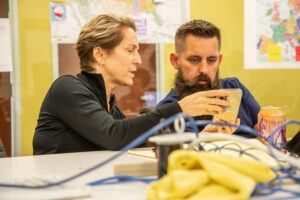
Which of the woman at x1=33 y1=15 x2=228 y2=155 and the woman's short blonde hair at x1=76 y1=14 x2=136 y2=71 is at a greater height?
the woman's short blonde hair at x1=76 y1=14 x2=136 y2=71

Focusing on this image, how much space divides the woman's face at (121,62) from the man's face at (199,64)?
282 millimetres

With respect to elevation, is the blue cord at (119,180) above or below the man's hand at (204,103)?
below

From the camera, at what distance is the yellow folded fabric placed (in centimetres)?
79

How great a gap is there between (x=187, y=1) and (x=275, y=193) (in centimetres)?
239

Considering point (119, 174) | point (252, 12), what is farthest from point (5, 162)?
point (252, 12)

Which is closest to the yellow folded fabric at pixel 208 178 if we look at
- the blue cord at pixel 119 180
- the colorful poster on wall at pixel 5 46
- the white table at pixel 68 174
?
the white table at pixel 68 174

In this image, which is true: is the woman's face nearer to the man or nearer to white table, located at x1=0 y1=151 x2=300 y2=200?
the man

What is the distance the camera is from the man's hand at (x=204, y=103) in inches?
61.9

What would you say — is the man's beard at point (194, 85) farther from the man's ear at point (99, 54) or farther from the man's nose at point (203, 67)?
the man's ear at point (99, 54)

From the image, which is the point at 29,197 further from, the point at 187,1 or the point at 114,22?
the point at 187,1

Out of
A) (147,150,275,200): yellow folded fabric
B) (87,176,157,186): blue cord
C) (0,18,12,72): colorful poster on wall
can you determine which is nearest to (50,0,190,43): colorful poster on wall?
(0,18,12,72): colorful poster on wall

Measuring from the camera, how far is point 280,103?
345 centimetres

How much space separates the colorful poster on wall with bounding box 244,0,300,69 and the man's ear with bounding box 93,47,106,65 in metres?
1.57

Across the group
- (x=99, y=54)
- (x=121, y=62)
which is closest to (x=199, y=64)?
(x=121, y=62)
